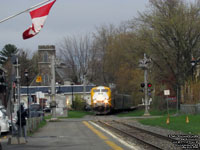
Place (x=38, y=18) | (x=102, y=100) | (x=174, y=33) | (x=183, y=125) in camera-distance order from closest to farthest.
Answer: (x=38, y=18) → (x=183, y=125) → (x=174, y=33) → (x=102, y=100)

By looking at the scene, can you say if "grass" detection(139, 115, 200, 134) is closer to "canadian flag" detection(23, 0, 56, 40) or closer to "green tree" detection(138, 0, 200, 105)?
"canadian flag" detection(23, 0, 56, 40)

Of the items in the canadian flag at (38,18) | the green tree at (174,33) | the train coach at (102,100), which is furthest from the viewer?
the train coach at (102,100)

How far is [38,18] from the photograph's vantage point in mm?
16109

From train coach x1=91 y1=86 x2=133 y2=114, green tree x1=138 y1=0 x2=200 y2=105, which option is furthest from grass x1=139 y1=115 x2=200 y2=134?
train coach x1=91 y1=86 x2=133 y2=114

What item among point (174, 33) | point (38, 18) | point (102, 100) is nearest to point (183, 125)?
point (38, 18)

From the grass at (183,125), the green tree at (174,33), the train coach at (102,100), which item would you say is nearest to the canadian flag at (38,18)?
the grass at (183,125)

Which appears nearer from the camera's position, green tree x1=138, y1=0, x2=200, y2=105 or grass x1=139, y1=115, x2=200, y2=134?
grass x1=139, y1=115, x2=200, y2=134

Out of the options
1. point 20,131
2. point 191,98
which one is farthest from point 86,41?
point 20,131

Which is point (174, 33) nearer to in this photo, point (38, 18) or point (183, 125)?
point (183, 125)

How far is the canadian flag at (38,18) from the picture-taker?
52.5ft

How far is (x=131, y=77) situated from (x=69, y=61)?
2436cm

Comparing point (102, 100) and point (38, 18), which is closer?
point (38, 18)

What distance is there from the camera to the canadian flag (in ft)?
52.5

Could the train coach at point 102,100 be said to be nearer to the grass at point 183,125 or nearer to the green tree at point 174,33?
the green tree at point 174,33
